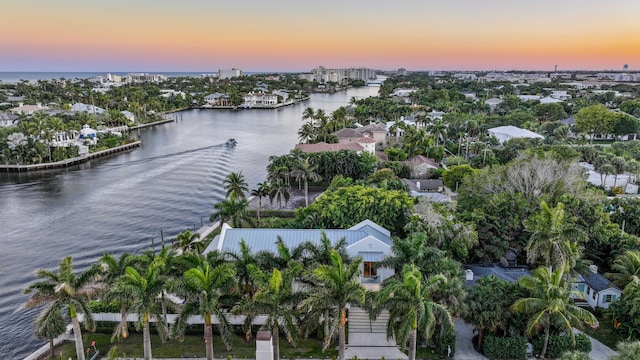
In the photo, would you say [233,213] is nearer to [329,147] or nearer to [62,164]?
[329,147]

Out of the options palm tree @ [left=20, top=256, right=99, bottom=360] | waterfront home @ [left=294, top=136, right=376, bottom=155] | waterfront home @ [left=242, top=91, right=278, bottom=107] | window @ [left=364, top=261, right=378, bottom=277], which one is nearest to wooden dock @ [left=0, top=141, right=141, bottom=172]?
waterfront home @ [left=294, top=136, right=376, bottom=155]

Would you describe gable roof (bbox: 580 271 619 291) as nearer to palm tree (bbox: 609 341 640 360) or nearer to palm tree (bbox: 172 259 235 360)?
palm tree (bbox: 609 341 640 360)

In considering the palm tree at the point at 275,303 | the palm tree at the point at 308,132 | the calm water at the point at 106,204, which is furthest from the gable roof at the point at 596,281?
the palm tree at the point at 308,132

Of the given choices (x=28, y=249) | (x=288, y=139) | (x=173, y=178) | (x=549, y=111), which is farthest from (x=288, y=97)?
(x=28, y=249)

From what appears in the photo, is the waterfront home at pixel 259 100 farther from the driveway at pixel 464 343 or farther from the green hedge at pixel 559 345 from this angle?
the green hedge at pixel 559 345

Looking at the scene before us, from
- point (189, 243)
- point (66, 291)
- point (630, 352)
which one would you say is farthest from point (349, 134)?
point (630, 352)

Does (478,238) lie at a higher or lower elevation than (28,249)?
higher

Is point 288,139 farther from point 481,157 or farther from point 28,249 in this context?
point 28,249
